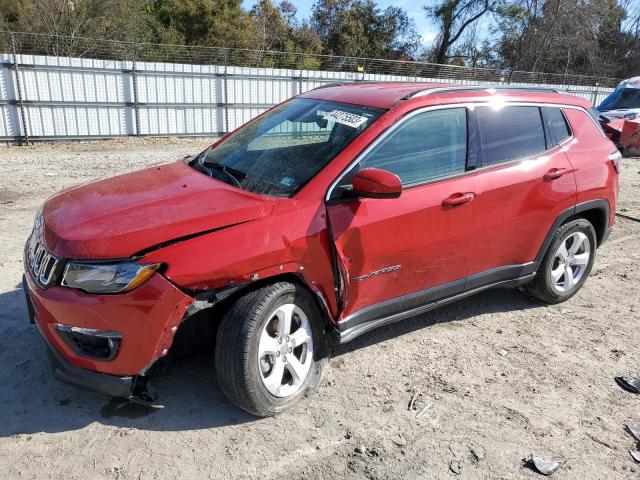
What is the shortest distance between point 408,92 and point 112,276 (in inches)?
88.4

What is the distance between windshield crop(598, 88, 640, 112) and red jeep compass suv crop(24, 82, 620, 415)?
1141 centimetres

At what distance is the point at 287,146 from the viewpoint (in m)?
3.62

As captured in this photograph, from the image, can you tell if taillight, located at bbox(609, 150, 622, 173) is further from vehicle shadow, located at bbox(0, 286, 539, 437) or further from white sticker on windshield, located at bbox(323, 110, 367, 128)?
vehicle shadow, located at bbox(0, 286, 539, 437)

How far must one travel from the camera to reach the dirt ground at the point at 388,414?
267 cm

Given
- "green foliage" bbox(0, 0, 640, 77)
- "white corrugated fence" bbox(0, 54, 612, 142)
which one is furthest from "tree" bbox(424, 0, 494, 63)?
"white corrugated fence" bbox(0, 54, 612, 142)

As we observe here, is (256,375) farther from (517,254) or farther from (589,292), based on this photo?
(589,292)

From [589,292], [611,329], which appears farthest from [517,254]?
[589,292]

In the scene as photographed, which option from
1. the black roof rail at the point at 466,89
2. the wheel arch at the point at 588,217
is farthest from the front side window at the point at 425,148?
the wheel arch at the point at 588,217

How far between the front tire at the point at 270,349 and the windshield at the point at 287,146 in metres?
0.65

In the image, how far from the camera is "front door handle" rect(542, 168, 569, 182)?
406cm

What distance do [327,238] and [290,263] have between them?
11.2 inches

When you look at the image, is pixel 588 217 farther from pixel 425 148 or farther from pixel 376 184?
pixel 376 184

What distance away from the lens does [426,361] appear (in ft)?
12.0

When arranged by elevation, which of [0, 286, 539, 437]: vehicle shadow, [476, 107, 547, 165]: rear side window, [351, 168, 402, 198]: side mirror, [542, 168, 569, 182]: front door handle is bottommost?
[0, 286, 539, 437]: vehicle shadow
